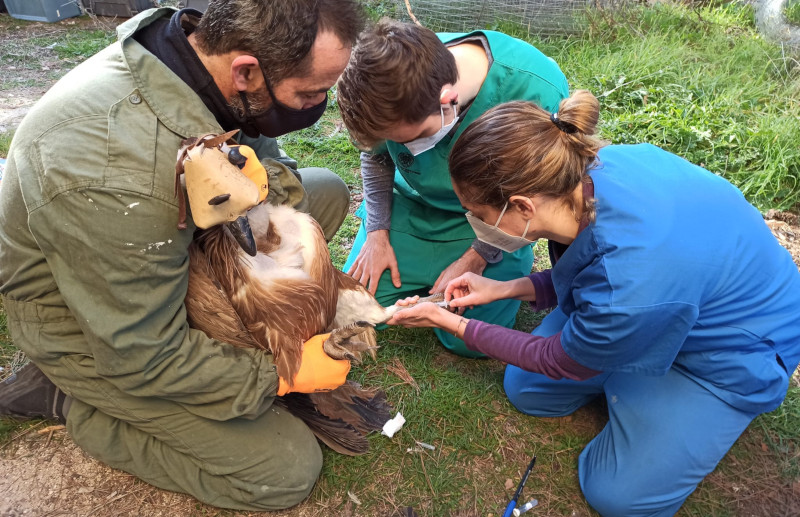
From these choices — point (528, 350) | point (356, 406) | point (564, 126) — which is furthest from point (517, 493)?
point (564, 126)

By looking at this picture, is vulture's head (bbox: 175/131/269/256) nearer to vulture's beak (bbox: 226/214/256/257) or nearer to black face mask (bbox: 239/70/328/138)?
vulture's beak (bbox: 226/214/256/257)

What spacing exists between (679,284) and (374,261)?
6.11 feet

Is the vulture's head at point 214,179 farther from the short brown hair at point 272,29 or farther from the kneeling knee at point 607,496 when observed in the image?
the kneeling knee at point 607,496

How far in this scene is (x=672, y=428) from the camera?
2436 millimetres

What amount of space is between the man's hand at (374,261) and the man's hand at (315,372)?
1052mm

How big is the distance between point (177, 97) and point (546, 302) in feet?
6.39

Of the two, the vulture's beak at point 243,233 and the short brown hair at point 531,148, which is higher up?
the short brown hair at point 531,148

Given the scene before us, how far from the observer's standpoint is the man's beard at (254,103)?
209 cm

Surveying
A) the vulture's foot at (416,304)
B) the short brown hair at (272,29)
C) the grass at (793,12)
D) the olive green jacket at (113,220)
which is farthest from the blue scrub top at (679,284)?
the grass at (793,12)

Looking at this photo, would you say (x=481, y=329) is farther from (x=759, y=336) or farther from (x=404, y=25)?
(x=404, y=25)

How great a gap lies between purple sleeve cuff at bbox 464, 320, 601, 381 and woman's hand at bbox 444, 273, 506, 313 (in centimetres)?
28

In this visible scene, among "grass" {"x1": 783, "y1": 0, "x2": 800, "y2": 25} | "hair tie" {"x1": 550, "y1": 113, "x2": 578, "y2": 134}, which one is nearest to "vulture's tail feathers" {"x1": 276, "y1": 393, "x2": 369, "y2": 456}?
"hair tie" {"x1": 550, "y1": 113, "x2": 578, "y2": 134}

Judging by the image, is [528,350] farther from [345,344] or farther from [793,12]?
[793,12]

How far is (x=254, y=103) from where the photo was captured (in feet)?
6.95
